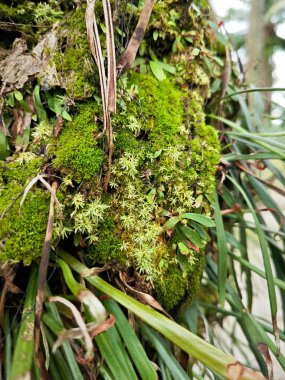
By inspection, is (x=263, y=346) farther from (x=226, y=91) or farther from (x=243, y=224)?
(x=226, y=91)

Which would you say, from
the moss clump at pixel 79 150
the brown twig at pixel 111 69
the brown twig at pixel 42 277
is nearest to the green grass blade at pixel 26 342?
the brown twig at pixel 42 277

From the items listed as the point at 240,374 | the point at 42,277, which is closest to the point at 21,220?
the point at 42,277

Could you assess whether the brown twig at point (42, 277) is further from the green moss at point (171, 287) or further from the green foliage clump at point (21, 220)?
the green moss at point (171, 287)

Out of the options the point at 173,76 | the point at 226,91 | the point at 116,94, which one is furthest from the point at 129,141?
the point at 226,91

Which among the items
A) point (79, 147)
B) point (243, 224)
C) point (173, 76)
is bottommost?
point (243, 224)

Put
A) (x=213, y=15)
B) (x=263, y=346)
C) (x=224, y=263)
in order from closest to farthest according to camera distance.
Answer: (x=263, y=346) → (x=224, y=263) → (x=213, y=15)

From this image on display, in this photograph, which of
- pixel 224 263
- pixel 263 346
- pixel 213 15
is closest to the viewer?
pixel 263 346

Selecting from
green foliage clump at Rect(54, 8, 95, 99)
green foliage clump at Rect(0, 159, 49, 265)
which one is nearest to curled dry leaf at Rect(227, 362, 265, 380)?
green foliage clump at Rect(0, 159, 49, 265)

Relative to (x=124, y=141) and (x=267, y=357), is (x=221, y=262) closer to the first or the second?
(x=267, y=357)
